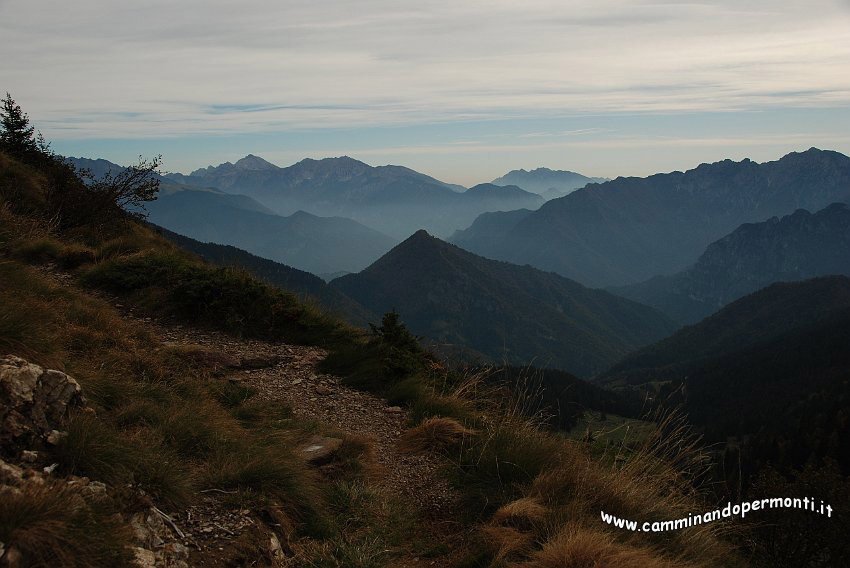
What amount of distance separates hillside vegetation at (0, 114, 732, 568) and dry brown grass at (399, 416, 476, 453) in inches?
0.9

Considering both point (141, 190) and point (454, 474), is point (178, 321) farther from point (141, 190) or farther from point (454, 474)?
point (141, 190)

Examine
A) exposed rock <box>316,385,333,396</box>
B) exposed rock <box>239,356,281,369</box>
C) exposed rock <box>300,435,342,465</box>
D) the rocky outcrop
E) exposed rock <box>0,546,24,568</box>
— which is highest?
the rocky outcrop

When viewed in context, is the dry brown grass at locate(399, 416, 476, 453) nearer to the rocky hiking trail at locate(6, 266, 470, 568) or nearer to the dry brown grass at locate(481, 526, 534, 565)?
the rocky hiking trail at locate(6, 266, 470, 568)

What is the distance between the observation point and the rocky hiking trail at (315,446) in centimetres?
486

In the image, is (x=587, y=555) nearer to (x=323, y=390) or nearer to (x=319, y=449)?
(x=319, y=449)

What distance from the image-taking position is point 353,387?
32.4 ft

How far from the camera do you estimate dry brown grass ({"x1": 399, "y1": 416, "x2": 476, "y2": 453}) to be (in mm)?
7699

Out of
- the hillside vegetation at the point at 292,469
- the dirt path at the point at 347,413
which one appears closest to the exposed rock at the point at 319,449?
the hillside vegetation at the point at 292,469

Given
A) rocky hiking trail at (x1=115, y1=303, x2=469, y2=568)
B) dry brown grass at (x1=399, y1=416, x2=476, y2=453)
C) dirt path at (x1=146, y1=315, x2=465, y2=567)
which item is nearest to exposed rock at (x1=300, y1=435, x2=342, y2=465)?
rocky hiking trail at (x1=115, y1=303, x2=469, y2=568)

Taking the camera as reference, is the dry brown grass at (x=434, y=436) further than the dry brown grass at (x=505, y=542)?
Yes

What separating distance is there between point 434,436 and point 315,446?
69.4 inches

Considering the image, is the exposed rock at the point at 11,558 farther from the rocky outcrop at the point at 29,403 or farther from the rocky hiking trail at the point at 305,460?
the rocky outcrop at the point at 29,403

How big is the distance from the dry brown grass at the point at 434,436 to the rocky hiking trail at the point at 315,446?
16 cm

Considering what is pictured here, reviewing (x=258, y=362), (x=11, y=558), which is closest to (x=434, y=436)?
(x=258, y=362)
